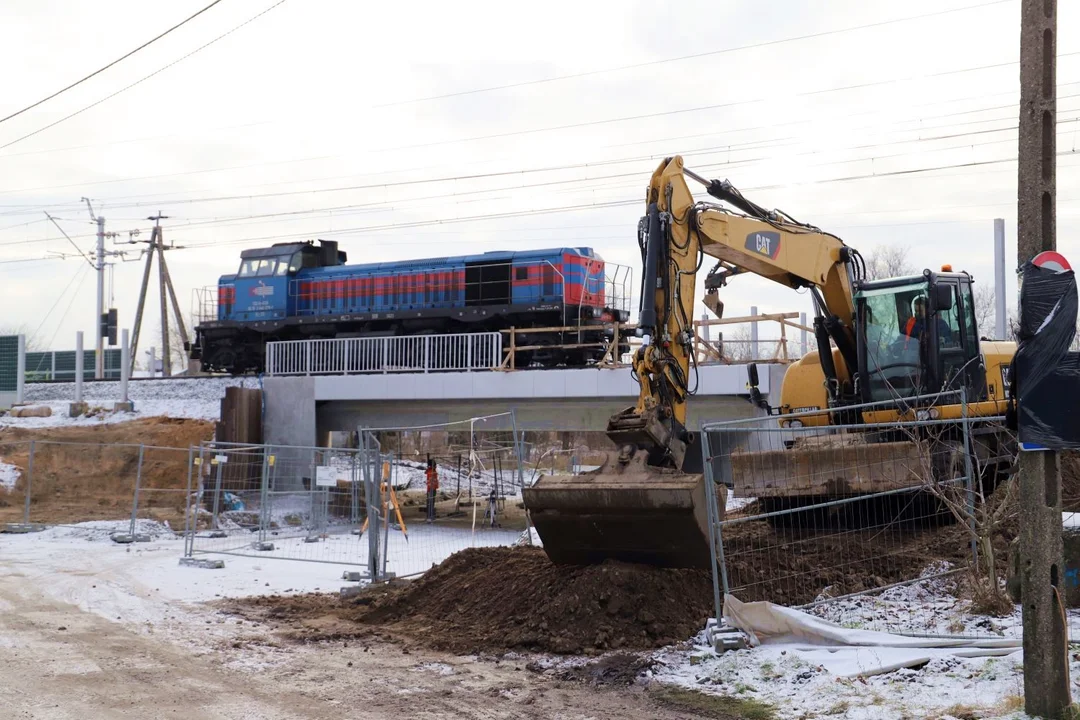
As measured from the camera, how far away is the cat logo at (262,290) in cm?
3281

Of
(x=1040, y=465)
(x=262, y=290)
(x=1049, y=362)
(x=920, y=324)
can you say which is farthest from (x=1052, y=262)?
(x=262, y=290)

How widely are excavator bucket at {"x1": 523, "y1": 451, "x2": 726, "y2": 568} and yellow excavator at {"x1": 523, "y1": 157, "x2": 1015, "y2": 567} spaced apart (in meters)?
0.01

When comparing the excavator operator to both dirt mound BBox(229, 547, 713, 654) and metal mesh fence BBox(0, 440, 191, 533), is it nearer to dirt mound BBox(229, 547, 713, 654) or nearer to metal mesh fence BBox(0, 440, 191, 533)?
dirt mound BBox(229, 547, 713, 654)

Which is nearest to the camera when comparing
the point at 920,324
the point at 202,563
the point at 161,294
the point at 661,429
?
the point at 661,429

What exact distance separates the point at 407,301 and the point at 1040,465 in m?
25.4

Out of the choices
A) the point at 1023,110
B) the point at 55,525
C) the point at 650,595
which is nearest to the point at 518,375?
the point at 55,525

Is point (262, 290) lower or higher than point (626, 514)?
higher

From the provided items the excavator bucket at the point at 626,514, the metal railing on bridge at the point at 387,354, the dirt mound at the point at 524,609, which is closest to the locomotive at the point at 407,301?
the metal railing on bridge at the point at 387,354

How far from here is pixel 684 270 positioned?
10.7 meters

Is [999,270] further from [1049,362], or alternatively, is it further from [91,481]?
[91,481]

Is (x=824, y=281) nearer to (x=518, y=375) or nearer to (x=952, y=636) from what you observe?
(x=952, y=636)

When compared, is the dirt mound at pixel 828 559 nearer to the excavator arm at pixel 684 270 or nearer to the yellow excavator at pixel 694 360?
the yellow excavator at pixel 694 360

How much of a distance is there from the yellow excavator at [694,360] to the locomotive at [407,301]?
11364 millimetres

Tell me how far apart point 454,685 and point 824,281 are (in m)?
7.49
